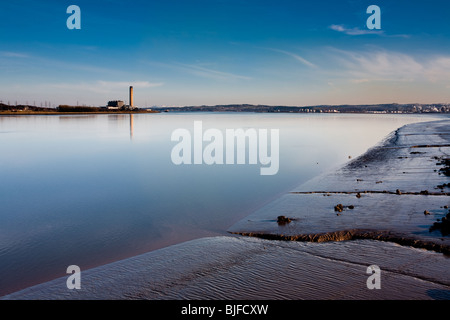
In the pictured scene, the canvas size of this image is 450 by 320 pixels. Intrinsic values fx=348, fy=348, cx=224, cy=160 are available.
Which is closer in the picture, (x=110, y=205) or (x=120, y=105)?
(x=110, y=205)

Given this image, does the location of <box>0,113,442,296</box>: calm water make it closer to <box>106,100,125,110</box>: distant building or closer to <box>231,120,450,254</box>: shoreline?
<box>231,120,450,254</box>: shoreline

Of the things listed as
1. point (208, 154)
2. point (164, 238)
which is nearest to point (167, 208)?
point (164, 238)

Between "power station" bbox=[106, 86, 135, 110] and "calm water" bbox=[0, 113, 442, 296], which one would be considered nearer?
"calm water" bbox=[0, 113, 442, 296]

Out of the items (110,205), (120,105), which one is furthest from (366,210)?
(120,105)

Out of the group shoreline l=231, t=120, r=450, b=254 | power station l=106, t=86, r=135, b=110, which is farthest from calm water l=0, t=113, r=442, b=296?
power station l=106, t=86, r=135, b=110

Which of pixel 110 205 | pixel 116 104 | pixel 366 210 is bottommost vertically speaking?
pixel 110 205

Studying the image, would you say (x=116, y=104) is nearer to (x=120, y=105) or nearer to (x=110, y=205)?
(x=120, y=105)

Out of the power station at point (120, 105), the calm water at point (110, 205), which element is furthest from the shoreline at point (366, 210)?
the power station at point (120, 105)

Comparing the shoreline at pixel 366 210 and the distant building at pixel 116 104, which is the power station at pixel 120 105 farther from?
the shoreline at pixel 366 210

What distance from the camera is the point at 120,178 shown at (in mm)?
13102

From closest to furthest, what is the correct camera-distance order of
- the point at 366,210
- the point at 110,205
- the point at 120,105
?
the point at 366,210
the point at 110,205
the point at 120,105

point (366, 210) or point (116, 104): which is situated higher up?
point (116, 104)
